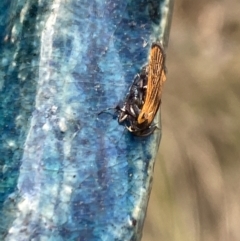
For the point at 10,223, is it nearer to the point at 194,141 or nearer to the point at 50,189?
the point at 50,189

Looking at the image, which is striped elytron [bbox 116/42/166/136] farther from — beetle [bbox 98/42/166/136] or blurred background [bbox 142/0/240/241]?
blurred background [bbox 142/0/240/241]

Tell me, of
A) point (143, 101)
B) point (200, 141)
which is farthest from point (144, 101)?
point (200, 141)

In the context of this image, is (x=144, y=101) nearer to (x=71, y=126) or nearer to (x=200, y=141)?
(x=71, y=126)

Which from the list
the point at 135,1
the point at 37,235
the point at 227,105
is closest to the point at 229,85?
the point at 227,105

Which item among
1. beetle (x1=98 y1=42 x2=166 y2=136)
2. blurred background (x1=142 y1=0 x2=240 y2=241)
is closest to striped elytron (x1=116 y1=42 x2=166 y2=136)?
beetle (x1=98 y1=42 x2=166 y2=136)

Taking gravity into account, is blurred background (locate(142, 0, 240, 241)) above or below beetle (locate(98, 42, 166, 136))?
below

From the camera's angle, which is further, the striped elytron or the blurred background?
the blurred background
